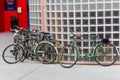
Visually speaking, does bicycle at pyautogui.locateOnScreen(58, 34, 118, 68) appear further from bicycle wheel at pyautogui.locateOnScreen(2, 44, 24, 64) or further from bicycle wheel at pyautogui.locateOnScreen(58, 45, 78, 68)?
bicycle wheel at pyautogui.locateOnScreen(2, 44, 24, 64)

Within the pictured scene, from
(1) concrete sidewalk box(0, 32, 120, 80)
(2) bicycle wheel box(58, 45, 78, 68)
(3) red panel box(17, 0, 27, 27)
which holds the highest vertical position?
(3) red panel box(17, 0, 27, 27)

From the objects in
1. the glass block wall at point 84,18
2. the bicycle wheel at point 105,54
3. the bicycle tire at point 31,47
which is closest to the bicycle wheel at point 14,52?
the bicycle tire at point 31,47

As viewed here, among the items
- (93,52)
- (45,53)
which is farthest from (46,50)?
(93,52)

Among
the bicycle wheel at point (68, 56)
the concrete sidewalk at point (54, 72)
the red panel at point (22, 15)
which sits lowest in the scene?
the concrete sidewalk at point (54, 72)

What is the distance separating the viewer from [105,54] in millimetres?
10359

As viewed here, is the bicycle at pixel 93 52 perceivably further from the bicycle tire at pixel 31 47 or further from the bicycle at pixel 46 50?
the bicycle tire at pixel 31 47

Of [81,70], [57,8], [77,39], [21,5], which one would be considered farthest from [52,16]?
[21,5]

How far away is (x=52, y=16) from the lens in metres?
11.1

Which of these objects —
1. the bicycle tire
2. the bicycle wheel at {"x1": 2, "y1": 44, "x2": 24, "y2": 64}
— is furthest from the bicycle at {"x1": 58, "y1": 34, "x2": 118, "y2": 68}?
the bicycle wheel at {"x1": 2, "y1": 44, "x2": 24, "y2": 64}

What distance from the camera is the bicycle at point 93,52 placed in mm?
10211

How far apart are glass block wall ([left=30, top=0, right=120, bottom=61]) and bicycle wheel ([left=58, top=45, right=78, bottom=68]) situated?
488mm

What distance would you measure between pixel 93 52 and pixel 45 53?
1.37 m

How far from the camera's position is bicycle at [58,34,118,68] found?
33.5 feet

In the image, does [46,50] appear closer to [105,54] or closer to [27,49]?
[27,49]
